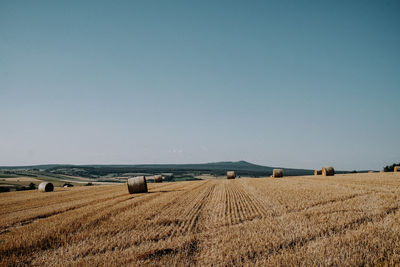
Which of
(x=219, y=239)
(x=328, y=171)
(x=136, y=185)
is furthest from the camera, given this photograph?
(x=328, y=171)

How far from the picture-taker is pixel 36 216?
10898 millimetres

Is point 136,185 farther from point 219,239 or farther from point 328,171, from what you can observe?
point 328,171

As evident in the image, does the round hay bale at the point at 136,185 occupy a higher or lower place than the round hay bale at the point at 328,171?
lower

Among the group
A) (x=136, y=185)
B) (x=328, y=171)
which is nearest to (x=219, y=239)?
(x=136, y=185)

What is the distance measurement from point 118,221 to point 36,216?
4930 millimetres

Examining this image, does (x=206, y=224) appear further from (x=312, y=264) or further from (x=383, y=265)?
(x=383, y=265)

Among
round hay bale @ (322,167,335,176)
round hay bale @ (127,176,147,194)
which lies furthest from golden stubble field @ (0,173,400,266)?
round hay bale @ (322,167,335,176)

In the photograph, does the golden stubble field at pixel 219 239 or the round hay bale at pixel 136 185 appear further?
the round hay bale at pixel 136 185

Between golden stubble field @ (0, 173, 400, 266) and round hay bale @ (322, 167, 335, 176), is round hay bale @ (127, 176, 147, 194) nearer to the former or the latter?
golden stubble field @ (0, 173, 400, 266)

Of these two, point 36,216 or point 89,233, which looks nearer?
point 89,233

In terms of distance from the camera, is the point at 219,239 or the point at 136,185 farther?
the point at 136,185

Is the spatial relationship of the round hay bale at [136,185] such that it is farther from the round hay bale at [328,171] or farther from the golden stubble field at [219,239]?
the round hay bale at [328,171]

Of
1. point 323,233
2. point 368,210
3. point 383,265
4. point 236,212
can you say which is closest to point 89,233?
point 236,212

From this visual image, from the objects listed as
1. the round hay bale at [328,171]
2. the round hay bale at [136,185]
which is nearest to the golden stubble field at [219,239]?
the round hay bale at [136,185]
